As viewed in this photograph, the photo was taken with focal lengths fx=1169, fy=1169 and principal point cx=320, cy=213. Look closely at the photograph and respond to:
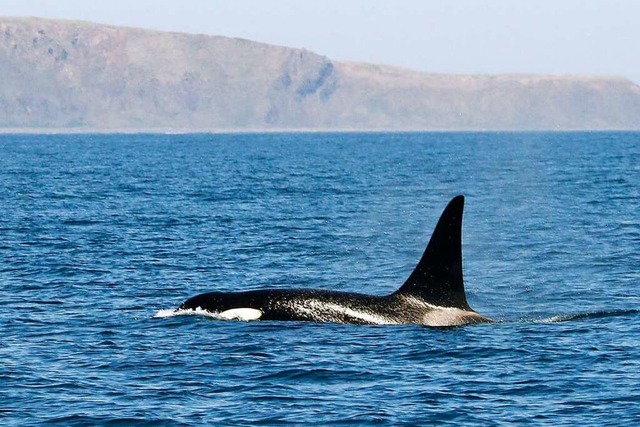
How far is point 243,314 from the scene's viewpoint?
69.8ft

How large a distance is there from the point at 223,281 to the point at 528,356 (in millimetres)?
11260

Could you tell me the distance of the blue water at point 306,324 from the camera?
52.2ft

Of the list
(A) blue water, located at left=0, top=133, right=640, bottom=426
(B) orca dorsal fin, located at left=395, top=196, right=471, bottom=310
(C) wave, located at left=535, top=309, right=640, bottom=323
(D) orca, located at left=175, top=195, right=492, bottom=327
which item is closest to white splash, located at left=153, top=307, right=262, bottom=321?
(D) orca, located at left=175, top=195, right=492, bottom=327

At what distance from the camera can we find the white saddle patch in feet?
69.8

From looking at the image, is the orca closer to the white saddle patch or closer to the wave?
the white saddle patch

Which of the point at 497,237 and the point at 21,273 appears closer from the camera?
the point at 21,273

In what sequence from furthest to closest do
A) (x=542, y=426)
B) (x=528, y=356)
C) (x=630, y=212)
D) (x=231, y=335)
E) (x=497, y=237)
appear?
(x=630, y=212) → (x=497, y=237) → (x=231, y=335) → (x=528, y=356) → (x=542, y=426)

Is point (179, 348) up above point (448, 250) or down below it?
below

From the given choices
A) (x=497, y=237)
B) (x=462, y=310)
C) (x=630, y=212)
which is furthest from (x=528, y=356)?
(x=630, y=212)

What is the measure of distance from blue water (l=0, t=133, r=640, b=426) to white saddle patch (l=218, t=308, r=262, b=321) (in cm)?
34

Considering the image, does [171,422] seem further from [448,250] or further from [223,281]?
[223,281]

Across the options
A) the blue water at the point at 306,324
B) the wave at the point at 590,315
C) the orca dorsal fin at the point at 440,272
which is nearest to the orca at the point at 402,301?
the orca dorsal fin at the point at 440,272

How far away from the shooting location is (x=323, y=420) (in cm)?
1507

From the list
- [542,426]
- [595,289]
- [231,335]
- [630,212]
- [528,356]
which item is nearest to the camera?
[542,426]
